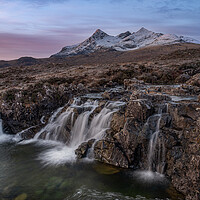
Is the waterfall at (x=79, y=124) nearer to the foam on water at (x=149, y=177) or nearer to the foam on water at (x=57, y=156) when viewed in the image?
the foam on water at (x=57, y=156)

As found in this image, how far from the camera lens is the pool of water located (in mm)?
9906

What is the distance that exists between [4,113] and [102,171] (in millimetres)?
14741

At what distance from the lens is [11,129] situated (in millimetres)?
20047

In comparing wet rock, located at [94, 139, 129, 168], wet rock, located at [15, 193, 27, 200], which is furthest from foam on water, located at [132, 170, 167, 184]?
wet rock, located at [15, 193, 27, 200]

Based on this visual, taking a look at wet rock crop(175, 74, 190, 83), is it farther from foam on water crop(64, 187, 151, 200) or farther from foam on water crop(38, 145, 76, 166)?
foam on water crop(64, 187, 151, 200)

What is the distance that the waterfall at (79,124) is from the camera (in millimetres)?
15594

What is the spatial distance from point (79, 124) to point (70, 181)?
6302mm

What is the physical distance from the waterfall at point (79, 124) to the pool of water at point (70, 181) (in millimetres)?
2184

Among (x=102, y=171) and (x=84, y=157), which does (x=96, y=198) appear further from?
(x=84, y=157)

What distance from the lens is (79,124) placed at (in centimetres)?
1683

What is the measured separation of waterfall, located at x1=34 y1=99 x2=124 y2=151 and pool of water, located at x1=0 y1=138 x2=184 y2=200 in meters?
2.18

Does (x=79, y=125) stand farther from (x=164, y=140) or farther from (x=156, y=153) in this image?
(x=164, y=140)

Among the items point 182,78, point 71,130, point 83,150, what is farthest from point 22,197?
point 182,78

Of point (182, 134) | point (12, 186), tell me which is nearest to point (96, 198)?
point (12, 186)
